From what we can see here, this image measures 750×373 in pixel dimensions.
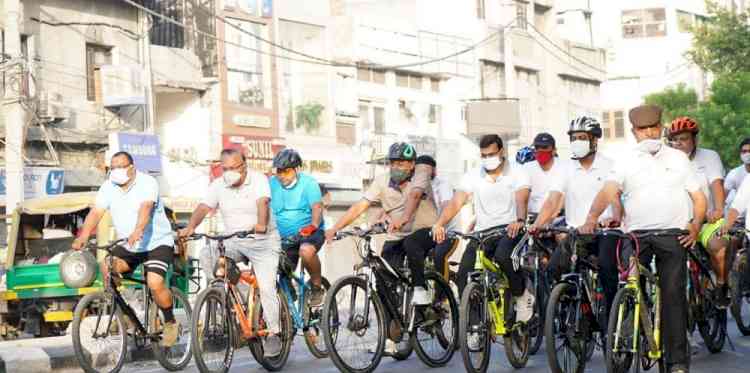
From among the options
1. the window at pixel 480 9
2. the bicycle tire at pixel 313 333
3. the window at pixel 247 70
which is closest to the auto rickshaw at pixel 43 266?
the bicycle tire at pixel 313 333

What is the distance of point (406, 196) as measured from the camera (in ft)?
41.5

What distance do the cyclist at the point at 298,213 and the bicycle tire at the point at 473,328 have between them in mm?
1900

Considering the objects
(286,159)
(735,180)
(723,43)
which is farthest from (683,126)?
(723,43)

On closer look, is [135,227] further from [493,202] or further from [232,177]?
[493,202]

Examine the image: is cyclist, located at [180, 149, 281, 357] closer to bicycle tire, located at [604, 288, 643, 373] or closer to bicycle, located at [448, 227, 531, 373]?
bicycle, located at [448, 227, 531, 373]

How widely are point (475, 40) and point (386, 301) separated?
4313 cm

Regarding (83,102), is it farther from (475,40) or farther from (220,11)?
(475,40)

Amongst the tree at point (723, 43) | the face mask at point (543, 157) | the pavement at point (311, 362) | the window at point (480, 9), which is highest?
the window at point (480, 9)

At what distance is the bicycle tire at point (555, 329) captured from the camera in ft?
33.6

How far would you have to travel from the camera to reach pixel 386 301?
11.9 meters

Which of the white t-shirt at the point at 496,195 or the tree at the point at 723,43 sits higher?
the tree at the point at 723,43

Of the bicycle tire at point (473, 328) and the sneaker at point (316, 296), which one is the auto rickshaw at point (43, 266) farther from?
the bicycle tire at point (473, 328)

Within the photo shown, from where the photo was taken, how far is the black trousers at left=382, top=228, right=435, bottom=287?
1225 cm

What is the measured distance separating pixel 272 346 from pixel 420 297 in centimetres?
131
